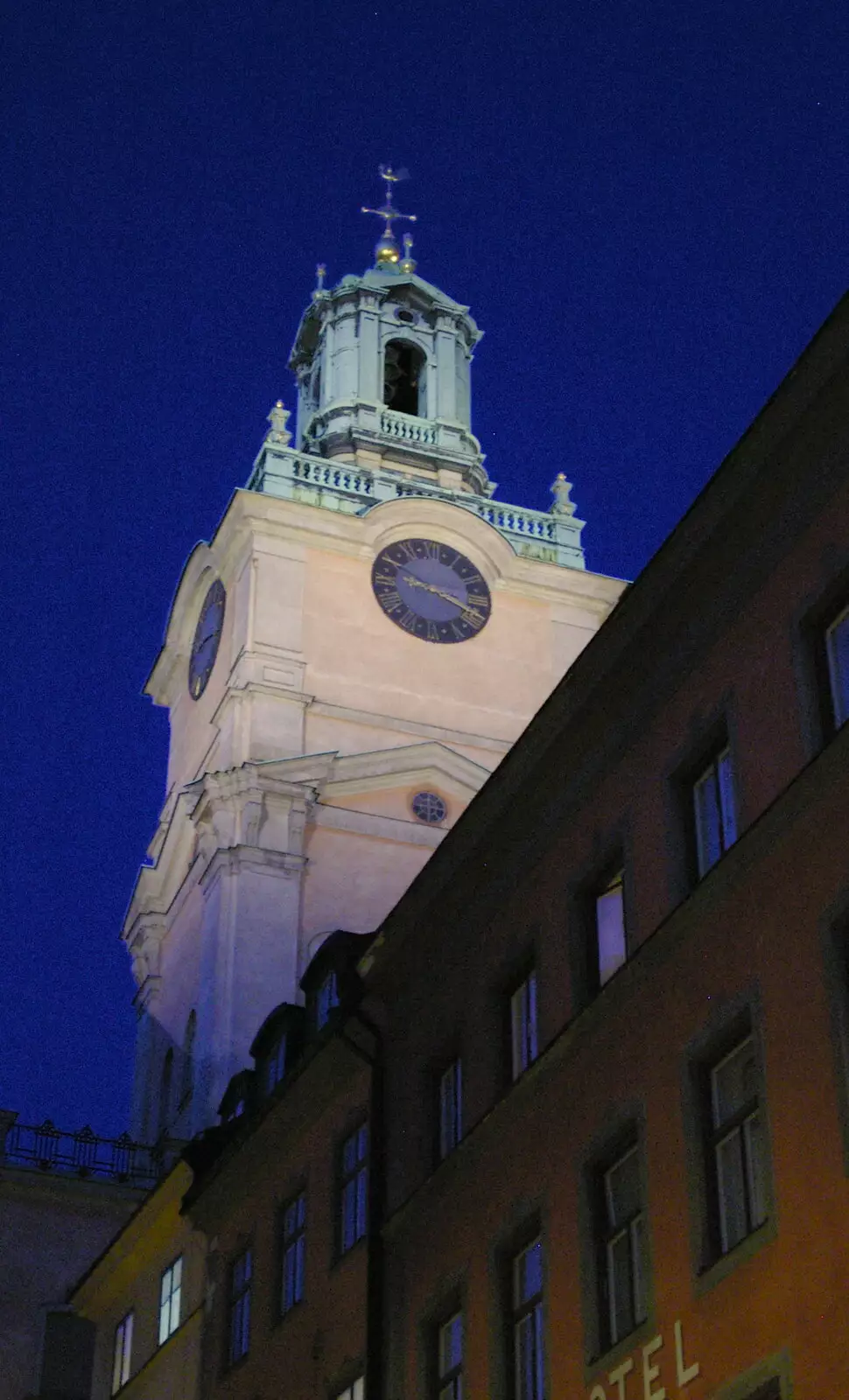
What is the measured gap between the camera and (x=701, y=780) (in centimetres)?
2294

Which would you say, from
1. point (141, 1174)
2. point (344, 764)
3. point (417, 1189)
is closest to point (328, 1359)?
point (417, 1189)

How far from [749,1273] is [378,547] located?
41027 millimetres

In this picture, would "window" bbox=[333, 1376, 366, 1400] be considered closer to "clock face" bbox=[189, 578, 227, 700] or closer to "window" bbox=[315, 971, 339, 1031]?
"window" bbox=[315, 971, 339, 1031]

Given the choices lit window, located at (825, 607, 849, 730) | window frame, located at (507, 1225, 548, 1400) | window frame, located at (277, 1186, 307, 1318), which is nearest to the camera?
lit window, located at (825, 607, 849, 730)

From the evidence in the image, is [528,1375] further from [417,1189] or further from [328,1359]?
[328,1359]

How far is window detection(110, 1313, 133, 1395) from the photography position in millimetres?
38594

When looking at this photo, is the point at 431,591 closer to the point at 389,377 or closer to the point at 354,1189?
the point at 389,377

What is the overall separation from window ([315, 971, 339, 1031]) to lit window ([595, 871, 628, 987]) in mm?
8761

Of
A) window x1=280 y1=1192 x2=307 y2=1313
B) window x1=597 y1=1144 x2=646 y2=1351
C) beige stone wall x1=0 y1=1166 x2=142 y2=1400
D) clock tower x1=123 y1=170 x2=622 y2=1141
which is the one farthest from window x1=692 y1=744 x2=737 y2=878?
clock tower x1=123 y1=170 x2=622 y2=1141

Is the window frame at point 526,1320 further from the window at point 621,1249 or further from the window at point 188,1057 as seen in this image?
the window at point 188,1057

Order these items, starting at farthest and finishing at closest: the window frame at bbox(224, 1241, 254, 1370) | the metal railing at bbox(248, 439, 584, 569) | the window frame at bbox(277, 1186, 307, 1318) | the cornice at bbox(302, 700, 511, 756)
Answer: the metal railing at bbox(248, 439, 584, 569) → the cornice at bbox(302, 700, 511, 756) → the window frame at bbox(224, 1241, 254, 1370) → the window frame at bbox(277, 1186, 307, 1318)

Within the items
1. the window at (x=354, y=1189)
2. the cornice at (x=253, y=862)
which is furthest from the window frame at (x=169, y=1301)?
the cornice at (x=253, y=862)

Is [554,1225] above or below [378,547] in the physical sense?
below

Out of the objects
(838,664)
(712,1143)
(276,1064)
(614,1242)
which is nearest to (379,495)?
(276,1064)
